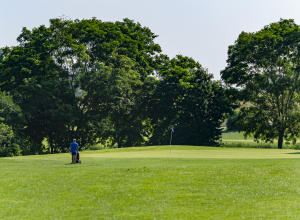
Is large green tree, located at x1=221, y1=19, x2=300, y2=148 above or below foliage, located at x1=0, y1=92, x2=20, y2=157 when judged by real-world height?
above

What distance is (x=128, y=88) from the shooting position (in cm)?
5400

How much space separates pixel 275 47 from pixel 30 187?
46.9m

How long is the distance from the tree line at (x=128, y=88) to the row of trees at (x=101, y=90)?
0.48ft

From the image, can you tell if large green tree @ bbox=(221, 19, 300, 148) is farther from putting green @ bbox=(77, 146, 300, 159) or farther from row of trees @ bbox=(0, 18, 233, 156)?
putting green @ bbox=(77, 146, 300, 159)

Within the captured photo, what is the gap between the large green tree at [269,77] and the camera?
55.5 m

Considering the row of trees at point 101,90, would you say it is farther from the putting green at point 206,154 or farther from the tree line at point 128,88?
the putting green at point 206,154

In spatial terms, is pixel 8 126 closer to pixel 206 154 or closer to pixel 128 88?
pixel 128 88

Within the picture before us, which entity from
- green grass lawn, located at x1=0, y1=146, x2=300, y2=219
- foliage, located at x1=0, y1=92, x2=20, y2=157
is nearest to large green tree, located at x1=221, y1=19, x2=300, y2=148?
foliage, located at x1=0, y1=92, x2=20, y2=157

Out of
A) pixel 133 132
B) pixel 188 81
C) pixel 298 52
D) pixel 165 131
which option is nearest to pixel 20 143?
pixel 133 132

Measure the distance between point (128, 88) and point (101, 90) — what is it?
3.91m

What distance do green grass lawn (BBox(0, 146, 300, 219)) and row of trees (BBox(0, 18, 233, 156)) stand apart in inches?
1162

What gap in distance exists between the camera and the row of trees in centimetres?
5109

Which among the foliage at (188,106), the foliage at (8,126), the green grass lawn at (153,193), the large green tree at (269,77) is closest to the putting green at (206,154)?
the green grass lawn at (153,193)

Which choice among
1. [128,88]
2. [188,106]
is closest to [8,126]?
[128,88]
